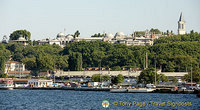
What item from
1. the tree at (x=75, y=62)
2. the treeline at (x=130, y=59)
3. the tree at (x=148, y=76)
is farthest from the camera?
the tree at (x=75, y=62)

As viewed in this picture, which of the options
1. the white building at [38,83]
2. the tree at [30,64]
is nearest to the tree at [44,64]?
the tree at [30,64]

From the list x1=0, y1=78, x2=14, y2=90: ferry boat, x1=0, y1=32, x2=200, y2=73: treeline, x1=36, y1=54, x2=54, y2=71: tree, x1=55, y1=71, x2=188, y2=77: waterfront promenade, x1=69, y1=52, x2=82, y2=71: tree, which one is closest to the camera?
x1=0, y1=78, x2=14, y2=90: ferry boat

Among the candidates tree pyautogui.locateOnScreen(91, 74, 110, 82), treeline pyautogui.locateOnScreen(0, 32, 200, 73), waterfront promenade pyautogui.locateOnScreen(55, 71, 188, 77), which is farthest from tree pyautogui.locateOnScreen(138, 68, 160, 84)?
treeline pyautogui.locateOnScreen(0, 32, 200, 73)

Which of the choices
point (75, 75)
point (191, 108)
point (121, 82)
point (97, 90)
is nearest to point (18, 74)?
point (75, 75)

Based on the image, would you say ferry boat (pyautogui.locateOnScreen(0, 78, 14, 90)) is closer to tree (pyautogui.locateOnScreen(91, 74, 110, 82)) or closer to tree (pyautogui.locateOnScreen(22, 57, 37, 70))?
tree (pyautogui.locateOnScreen(91, 74, 110, 82))

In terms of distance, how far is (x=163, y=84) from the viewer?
119 metres

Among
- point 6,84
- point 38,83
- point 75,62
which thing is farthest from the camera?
point 75,62

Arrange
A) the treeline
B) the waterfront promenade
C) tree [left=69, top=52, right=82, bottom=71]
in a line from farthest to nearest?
tree [left=69, top=52, right=82, bottom=71] → the treeline → the waterfront promenade

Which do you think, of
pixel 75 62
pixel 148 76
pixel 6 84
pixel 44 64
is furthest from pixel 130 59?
pixel 148 76

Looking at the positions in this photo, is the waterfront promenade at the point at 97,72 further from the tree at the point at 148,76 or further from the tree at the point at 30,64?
the tree at the point at 148,76

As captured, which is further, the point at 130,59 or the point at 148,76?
the point at 130,59

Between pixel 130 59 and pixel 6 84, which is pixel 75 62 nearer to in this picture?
pixel 130 59

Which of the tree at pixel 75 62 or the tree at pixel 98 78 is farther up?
the tree at pixel 75 62

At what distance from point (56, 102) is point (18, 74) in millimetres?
93603
